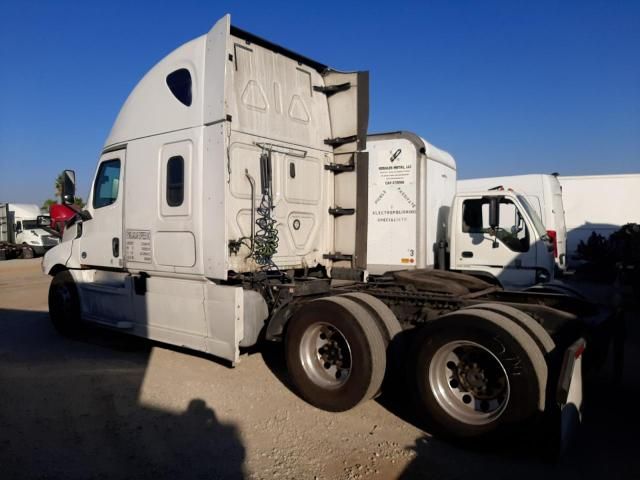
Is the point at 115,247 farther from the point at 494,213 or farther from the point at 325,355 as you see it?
the point at 494,213

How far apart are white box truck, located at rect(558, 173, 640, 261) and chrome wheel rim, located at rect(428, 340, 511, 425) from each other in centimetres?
1637

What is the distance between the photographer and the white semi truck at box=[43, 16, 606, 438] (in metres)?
4.06

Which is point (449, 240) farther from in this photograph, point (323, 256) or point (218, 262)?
point (218, 262)

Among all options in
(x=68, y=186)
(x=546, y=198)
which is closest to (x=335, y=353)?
(x=68, y=186)

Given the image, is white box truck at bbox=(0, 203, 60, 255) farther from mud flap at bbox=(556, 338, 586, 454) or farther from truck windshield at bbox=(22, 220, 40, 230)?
mud flap at bbox=(556, 338, 586, 454)

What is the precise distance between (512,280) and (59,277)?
305 inches

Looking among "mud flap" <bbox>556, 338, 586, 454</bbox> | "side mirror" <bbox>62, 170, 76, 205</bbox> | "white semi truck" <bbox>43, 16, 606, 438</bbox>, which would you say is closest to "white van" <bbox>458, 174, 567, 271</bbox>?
"white semi truck" <bbox>43, 16, 606, 438</bbox>

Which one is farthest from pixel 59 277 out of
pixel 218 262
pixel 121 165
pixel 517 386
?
pixel 517 386

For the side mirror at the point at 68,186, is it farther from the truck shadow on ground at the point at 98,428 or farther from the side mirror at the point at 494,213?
the side mirror at the point at 494,213

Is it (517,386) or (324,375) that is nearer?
(517,386)

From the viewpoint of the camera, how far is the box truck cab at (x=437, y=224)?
29.2 feet

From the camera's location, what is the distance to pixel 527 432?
3.69 m

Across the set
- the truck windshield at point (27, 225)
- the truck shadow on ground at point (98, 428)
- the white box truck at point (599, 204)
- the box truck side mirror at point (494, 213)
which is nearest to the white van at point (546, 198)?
the box truck side mirror at point (494, 213)

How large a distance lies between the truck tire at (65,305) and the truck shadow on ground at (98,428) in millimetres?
1025
